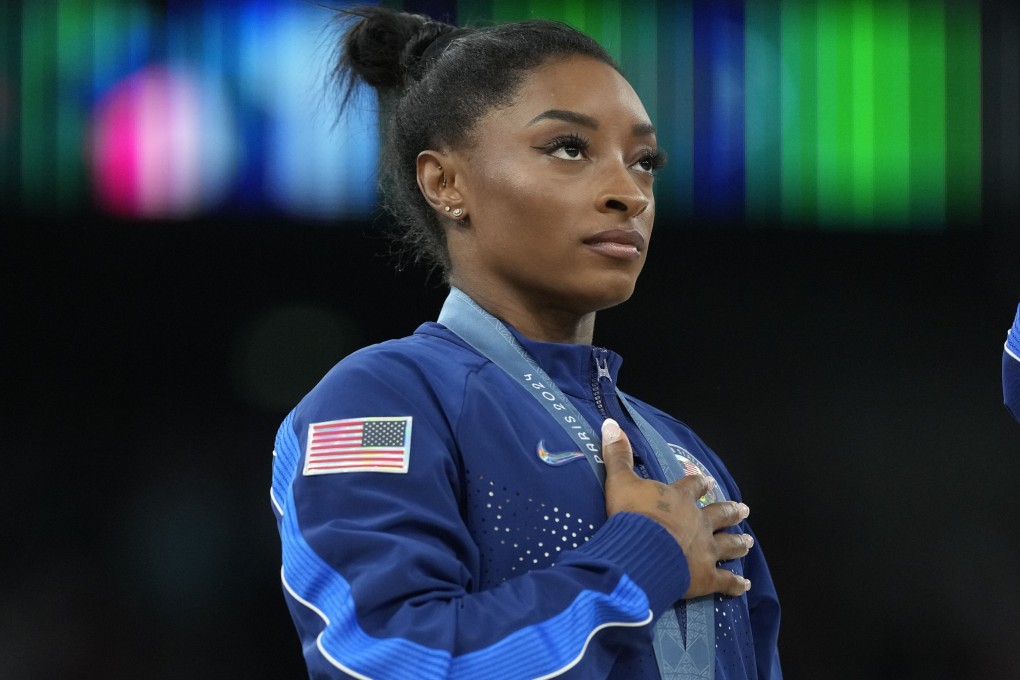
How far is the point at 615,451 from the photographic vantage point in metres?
1.31

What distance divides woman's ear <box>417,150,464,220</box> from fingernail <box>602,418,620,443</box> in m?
0.35

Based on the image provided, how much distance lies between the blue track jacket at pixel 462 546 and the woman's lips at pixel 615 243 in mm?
198

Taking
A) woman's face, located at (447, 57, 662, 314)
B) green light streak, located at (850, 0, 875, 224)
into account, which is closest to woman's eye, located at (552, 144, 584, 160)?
woman's face, located at (447, 57, 662, 314)

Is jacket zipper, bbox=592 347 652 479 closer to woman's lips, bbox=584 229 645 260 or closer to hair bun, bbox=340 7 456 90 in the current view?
A: woman's lips, bbox=584 229 645 260

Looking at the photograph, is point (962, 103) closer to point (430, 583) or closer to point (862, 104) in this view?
point (862, 104)

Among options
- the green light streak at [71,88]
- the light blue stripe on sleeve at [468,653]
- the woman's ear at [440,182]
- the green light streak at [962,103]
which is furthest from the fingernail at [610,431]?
the green light streak at [962,103]

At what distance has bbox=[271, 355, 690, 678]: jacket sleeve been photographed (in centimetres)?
107

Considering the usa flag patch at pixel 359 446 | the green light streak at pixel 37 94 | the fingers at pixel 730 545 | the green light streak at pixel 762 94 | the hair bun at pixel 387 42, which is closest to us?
the usa flag patch at pixel 359 446

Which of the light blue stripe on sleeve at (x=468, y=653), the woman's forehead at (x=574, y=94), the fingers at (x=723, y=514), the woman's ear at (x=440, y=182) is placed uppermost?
the woman's forehead at (x=574, y=94)

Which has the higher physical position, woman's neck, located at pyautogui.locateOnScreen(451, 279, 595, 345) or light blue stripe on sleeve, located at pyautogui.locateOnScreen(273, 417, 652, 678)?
woman's neck, located at pyautogui.locateOnScreen(451, 279, 595, 345)

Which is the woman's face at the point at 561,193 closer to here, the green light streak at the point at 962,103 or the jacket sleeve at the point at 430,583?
the jacket sleeve at the point at 430,583

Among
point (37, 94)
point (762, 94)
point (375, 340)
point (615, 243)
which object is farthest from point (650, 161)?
point (37, 94)

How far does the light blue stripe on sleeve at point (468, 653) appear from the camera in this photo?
3.47 feet

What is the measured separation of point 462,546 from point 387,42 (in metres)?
0.85
